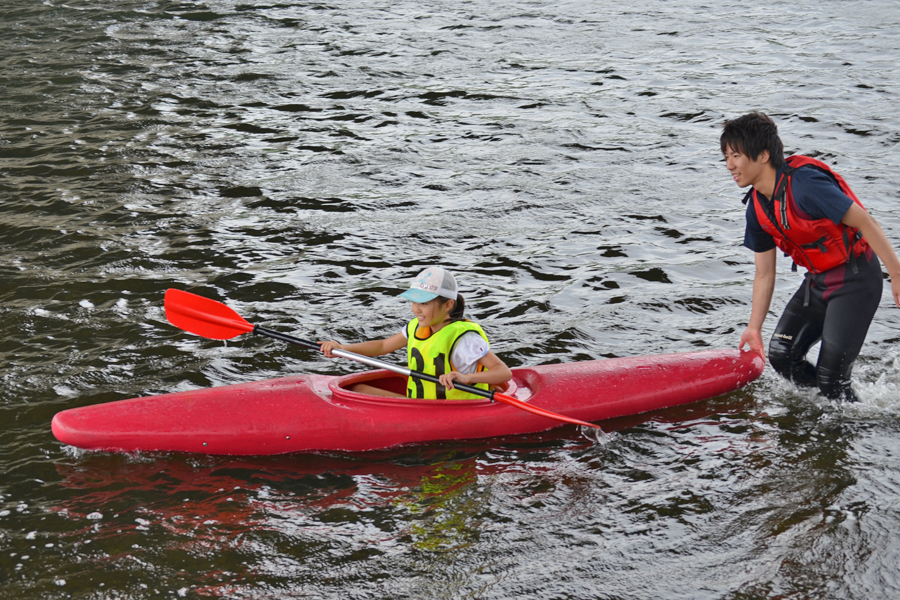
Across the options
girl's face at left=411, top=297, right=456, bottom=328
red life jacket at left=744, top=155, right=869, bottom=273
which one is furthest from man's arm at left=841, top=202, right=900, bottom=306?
girl's face at left=411, top=297, right=456, bottom=328

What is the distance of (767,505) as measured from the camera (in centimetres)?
377

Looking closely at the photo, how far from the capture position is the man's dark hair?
145 inches

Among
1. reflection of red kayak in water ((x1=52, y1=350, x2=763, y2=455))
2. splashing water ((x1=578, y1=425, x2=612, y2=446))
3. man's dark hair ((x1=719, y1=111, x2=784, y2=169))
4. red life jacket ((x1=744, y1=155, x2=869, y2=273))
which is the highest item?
man's dark hair ((x1=719, y1=111, x2=784, y2=169))

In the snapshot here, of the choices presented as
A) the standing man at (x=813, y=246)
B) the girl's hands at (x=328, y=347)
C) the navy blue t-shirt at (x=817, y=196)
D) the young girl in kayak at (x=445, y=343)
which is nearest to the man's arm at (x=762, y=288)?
the standing man at (x=813, y=246)

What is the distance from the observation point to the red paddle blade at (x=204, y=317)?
15.3 ft

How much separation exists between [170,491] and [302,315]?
6.33 feet

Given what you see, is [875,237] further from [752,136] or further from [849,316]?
[752,136]

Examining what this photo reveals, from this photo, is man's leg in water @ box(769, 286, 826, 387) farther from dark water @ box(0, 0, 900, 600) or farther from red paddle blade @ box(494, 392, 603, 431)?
red paddle blade @ box(494, 392, 603, 431)

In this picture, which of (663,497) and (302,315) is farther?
(302,315)

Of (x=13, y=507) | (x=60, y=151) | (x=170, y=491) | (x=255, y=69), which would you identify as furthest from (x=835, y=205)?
(x=255, y=69)

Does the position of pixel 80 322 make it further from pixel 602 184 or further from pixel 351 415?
pixel 602 184

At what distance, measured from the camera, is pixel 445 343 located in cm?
427

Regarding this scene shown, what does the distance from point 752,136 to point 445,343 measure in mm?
1695

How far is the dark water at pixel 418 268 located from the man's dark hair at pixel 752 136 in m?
1.47
